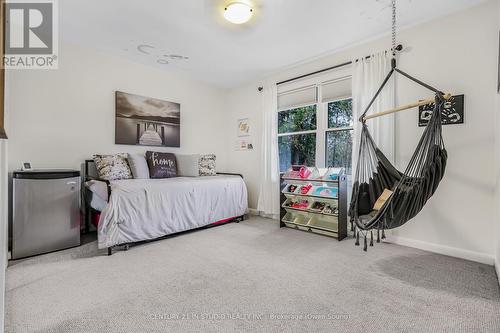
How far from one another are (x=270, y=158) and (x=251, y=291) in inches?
98.1

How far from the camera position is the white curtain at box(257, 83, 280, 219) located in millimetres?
3975

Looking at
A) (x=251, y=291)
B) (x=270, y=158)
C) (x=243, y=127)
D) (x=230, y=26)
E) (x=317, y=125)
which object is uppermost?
(x=230, y=26)

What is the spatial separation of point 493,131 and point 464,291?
1.49 m

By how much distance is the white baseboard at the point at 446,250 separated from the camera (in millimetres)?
2264

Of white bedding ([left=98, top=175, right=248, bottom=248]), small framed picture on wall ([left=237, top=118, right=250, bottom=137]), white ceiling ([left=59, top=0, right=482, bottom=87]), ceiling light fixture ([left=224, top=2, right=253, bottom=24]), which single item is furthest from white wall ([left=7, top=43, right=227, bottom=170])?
ceiling light fixture ([left=224, top=2, right=253, bottom=24])

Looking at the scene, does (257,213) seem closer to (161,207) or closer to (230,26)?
(161,207)

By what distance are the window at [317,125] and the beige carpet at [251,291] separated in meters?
1.35

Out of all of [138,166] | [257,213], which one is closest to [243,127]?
[257,213]

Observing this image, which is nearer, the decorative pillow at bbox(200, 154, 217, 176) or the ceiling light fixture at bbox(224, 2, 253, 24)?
the ceiling light fixture at bbox(224, 2, 253, 24)

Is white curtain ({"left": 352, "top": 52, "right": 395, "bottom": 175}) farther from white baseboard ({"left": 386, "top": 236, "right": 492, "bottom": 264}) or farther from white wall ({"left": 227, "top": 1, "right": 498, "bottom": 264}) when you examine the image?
white baseboard ({"left": 386, "top": 236, "right": 492, "bottom": 264})

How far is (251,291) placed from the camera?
5.86 ft

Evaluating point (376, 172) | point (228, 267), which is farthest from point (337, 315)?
point (376, 172)

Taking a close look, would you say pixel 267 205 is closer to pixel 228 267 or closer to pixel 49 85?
pixel 228 267

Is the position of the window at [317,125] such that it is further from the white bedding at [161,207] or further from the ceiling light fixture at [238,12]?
the ceiling light fixture at [238,12]
